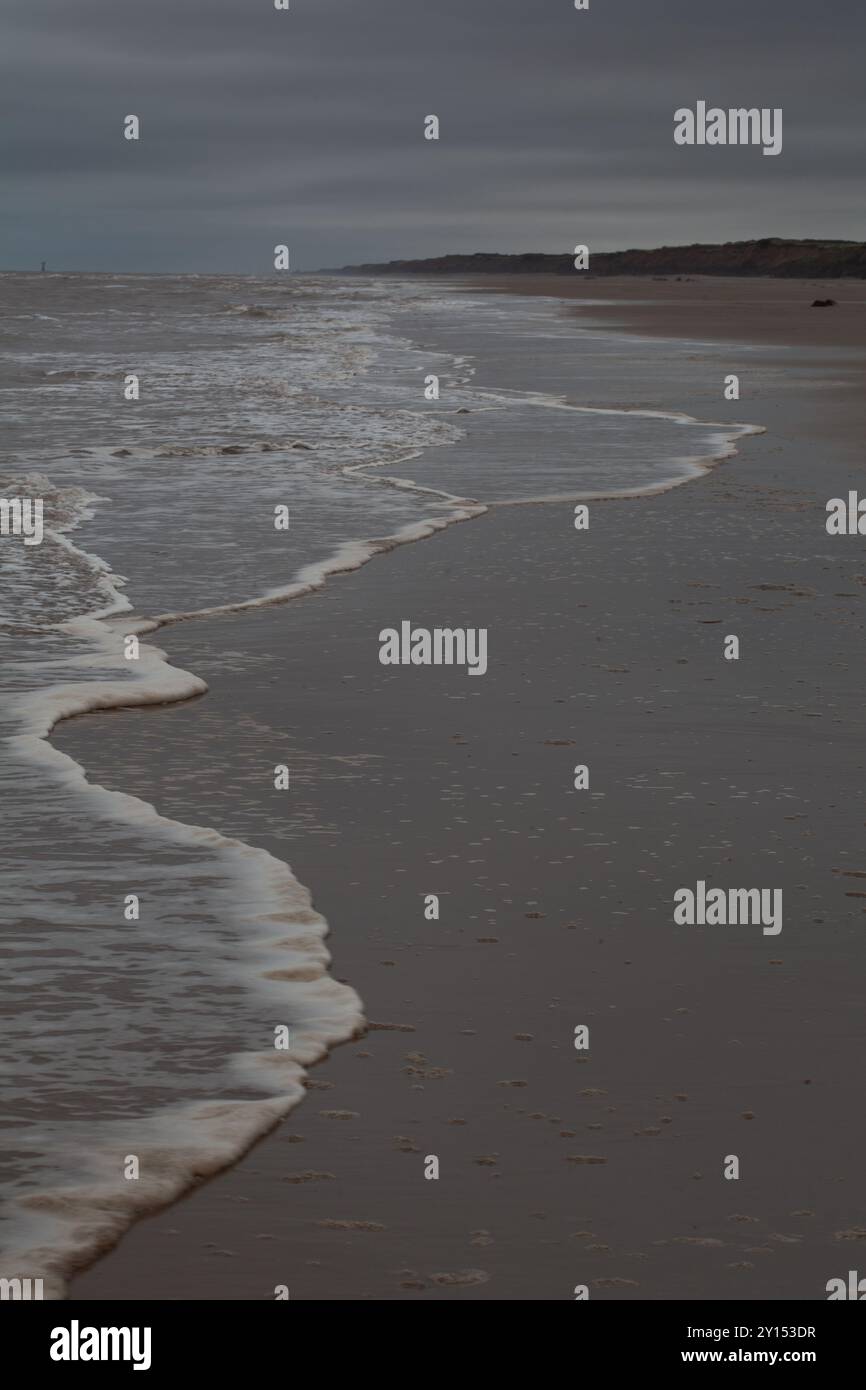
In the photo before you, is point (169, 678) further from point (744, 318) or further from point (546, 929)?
point (744, 318)

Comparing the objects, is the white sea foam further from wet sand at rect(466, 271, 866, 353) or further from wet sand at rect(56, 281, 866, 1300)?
wet sand at rect(466, 271, 866, 353)

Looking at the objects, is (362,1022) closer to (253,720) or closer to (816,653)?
(253,720)

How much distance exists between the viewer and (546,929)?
5.02 meters

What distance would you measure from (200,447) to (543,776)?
11561 mm

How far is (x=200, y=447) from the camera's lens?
57.0 feet

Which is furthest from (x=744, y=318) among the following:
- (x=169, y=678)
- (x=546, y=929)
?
(x=546, y=929)

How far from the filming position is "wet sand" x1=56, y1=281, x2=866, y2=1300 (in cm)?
351

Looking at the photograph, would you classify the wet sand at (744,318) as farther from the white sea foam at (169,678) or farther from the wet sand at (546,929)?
the wet sand at (546,929)

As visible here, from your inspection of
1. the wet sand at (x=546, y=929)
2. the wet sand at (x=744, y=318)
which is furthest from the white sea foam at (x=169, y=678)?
the wet sand at (x=744, y=318)

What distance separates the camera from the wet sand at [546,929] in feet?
11.5

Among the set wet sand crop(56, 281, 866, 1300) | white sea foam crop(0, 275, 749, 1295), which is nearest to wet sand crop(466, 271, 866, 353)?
white sea foam crop(0, 275, 749, 1295)

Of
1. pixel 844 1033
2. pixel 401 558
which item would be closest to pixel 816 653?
pixel 401 558

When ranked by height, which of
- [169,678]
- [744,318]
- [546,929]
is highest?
[744,318]

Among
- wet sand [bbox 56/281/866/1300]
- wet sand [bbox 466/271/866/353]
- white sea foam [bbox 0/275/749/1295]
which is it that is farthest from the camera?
wet sand [bbox 466/271/866/353]
